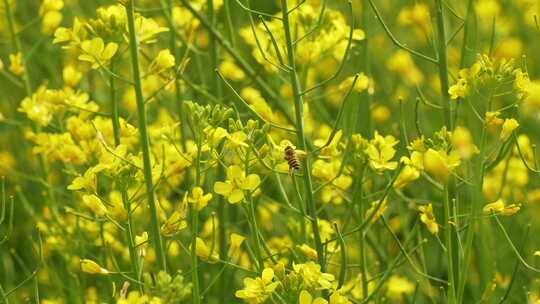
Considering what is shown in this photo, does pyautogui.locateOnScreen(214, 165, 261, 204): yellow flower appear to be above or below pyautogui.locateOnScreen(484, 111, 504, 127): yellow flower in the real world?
below

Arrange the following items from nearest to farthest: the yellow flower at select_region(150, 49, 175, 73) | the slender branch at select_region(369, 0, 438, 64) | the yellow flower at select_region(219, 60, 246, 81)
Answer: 1. the slender branch at select_region(369, 0, 438, 64)
2. the yellow flower at select_region(150, 49, 175, 73)
3. the yellow flower at select_region(219, 60, 246, 81)

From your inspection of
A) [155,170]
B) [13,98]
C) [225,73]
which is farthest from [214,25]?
[13,98]

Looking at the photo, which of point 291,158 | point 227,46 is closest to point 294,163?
point 291,158

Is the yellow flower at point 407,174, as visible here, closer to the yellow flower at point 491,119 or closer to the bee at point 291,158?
the yellow flower at point 491,119

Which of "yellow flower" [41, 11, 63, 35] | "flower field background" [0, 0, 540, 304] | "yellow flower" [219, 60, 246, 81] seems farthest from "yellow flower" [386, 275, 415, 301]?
"yellow flower" [41, 11, 63, 35]

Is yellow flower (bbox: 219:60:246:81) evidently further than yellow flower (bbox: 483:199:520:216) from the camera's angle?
Yes

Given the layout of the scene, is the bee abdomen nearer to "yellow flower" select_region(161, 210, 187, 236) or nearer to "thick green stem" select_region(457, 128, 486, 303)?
"yellow flower" select_region(161, 210, 187, 236)

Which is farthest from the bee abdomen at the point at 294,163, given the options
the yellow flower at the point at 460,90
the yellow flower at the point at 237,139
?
the yellow flower at the point at 460,90
